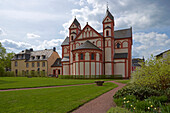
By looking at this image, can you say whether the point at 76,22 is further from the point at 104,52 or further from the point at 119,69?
the point at 119,69

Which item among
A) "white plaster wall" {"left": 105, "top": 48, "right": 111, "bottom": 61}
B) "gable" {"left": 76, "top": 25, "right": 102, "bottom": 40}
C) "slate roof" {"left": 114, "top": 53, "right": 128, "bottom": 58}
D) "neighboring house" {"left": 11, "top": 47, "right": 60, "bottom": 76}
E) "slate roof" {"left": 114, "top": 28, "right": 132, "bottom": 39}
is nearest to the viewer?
"slate roof" {"left": 114, "top": 53, "right": 128, "bottom": 58}

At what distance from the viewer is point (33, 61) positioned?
57.1 metres

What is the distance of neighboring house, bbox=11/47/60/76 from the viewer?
5465 centimetres

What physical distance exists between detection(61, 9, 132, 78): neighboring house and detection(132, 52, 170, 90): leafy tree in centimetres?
2391

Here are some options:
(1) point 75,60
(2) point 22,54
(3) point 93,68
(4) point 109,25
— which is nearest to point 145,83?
(3) point 93,68

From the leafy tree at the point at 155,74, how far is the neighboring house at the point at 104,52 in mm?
23909

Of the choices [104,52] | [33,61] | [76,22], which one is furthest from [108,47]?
[33,61]

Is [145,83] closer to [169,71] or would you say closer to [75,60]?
[169,71]

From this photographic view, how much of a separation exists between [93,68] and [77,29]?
53.5 feet

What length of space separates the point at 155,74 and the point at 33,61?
179 feet

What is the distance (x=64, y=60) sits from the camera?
146ft

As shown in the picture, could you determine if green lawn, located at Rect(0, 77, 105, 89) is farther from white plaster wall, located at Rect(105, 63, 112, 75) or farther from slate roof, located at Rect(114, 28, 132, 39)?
slate roof, located at Rect(114, 28, 132, 39)

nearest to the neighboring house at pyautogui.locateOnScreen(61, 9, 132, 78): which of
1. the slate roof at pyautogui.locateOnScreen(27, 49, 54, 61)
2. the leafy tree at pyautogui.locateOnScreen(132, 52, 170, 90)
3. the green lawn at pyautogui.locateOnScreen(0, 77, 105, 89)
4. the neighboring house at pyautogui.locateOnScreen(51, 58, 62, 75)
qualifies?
the green lawn at pyautogui.locateOnScreen(0, 77, 105, 89)

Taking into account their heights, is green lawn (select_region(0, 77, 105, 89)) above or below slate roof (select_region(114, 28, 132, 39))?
below
